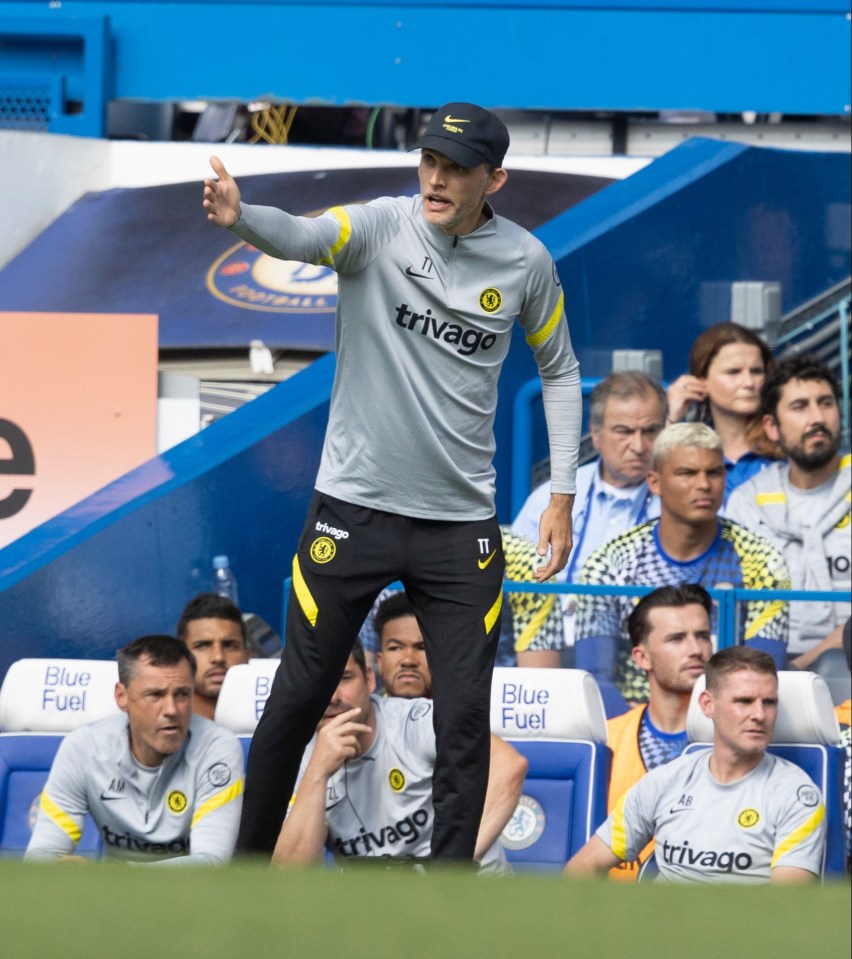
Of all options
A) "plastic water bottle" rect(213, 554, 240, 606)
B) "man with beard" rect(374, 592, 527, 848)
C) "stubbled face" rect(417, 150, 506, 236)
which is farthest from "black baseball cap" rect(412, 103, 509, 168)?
"plastic water bottle" rect(213, 554, 240, 606)

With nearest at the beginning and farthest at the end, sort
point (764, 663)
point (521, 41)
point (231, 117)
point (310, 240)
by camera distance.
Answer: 1. point (310, 240)
2. point (764, 663)
3. point (521, 41)
4. point (231, 117)

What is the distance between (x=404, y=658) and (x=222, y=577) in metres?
1.34

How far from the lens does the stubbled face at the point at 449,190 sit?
145 inches

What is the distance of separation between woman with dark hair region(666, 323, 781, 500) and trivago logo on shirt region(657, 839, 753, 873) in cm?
219

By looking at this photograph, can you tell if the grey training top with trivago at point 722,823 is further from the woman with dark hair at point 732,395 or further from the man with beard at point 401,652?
the woman with dark hair at point 732,395

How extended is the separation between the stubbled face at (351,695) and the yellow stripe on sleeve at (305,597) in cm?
108

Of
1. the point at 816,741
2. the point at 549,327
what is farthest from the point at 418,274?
the point at 816,741

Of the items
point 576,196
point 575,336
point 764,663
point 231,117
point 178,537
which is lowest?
point 764,663

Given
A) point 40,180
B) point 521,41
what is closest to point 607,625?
point 40,180

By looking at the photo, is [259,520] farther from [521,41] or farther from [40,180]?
[521,41]

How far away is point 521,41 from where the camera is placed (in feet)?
34.7

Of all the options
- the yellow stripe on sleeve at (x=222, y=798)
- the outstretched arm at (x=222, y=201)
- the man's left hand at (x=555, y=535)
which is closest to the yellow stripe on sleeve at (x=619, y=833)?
the yellow stripe on sleeve at (x=222, y=798)

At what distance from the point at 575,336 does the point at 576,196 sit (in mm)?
1812

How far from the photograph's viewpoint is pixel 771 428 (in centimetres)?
659
